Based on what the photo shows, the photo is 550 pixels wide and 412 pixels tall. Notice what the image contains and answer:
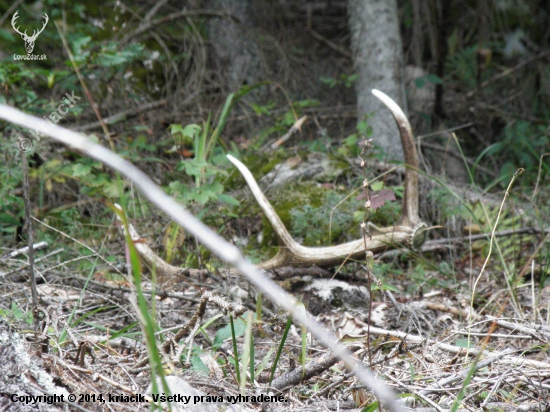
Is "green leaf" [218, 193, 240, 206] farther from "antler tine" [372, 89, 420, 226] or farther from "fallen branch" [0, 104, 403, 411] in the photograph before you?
"fallen branch" [0, 104, 403, 411]

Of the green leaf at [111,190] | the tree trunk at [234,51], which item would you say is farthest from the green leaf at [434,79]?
the green leaf at [111,190]

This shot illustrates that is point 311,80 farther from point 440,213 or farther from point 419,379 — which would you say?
point 419,379

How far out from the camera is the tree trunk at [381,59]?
4445 millimetres

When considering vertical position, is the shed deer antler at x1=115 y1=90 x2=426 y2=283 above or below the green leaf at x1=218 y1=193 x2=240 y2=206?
below

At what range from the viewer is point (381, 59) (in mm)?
4480

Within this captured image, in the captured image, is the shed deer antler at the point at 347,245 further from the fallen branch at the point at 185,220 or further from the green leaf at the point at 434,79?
the green leaf at the point at 434,79

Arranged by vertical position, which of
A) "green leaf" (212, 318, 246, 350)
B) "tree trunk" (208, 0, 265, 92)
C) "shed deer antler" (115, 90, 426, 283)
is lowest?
"green leaf" (212, 318, 246, 350)

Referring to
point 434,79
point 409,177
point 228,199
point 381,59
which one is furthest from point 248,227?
point 434,79

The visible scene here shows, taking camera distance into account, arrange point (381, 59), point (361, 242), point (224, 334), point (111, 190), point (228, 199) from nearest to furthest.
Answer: point (224, 334)
point (361, 242)
point (228, 199)
point (111, 190)
point (381, 59)

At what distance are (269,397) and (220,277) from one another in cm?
108

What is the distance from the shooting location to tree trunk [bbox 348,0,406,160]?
445 centimetres

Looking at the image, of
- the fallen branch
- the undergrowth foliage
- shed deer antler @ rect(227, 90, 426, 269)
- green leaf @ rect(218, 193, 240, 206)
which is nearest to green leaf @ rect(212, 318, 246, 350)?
the undergrowth foliage

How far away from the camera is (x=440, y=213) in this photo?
3.61 metres

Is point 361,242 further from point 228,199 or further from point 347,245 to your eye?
point 228,199
